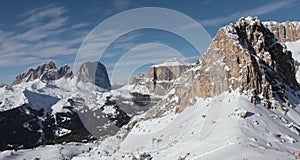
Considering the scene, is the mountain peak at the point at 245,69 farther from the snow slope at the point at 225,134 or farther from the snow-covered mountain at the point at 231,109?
the snow slope at the point at 225,134

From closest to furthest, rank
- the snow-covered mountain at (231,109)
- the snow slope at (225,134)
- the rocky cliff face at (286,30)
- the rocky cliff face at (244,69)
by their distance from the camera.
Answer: the snow slope at (225,134)
the snow-covered mountain at (231,109)
the rocky cliff face at (244,69)
the rocky cliff face at (286,30)

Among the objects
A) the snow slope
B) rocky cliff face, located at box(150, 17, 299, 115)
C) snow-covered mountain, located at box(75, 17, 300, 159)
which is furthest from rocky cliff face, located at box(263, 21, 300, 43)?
the snow slope

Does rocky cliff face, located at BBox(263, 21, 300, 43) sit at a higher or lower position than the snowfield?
higher

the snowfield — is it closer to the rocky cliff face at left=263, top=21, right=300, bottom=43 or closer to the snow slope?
the snow slope

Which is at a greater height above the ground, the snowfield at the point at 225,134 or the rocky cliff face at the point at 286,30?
the rocky cliff face at the point at 286,30

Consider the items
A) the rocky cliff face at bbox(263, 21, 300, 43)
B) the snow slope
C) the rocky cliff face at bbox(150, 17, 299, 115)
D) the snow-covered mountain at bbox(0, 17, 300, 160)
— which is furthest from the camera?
the rocky cliff face at bbox(263, 21, 300, 43)

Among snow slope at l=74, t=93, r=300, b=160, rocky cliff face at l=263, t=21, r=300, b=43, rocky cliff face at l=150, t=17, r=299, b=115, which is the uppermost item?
rocky cliff face at l=263, t=21, r=300, b=43

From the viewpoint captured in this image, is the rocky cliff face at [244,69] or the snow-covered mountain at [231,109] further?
the rocky cliff face at [244,69]

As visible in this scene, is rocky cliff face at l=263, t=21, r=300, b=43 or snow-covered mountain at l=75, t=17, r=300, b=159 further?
Result: rocky cliff face at l=263, t=21, r=300, b=43

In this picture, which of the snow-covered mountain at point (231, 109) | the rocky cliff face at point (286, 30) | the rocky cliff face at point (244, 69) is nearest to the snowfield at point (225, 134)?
the snow-covered mountain at point (231, 109)

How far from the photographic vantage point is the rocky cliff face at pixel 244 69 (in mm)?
47094

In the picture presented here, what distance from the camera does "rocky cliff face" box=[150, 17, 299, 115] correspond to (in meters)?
47.1

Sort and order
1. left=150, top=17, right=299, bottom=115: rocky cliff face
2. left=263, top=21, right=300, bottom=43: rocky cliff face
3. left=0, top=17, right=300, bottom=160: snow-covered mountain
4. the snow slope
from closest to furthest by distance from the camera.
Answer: the snow slope, left=0, top=17, right=300, bottom=160: snow-covered mountain, left=150, top=17, right=299, bottom=115: rocky cliff face, left=263, top=21, right=300, bottom=43: rocky cliff face

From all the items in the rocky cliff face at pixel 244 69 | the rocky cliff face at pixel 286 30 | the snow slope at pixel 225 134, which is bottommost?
Answer: the snow slope at pixel 225 134
